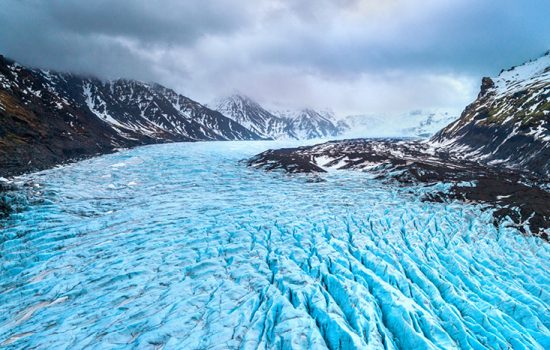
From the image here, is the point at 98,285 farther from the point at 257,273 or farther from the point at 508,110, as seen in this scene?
the point at 508,110

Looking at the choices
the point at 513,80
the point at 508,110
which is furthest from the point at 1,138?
the point at 513,80

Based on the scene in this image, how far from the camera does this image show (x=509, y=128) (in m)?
81.1

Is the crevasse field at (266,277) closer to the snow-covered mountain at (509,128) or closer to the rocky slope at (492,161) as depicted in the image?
the rocky slope at (492,161)

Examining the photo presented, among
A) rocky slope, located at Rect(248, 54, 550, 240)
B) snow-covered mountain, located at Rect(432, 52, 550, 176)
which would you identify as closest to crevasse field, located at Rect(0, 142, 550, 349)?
rocky slope, located at Rect(248, 54, 550, 240)

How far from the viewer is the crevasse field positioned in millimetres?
14703

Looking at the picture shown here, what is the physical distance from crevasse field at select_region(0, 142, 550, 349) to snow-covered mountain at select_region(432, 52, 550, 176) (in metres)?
45.7

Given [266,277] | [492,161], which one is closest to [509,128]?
[492,161]

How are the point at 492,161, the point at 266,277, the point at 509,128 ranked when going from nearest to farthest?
the point at 266,277 → the point at 492,161 → the point at 509,128

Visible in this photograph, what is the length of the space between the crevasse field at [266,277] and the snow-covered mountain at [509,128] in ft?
150

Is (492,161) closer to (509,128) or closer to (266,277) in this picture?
(509,128)

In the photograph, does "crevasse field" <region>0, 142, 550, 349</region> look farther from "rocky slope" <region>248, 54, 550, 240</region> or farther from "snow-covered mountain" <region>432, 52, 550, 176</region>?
"snow-covered mountain" <region>432, 52, 550, 176</region>

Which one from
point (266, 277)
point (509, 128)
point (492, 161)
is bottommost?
point (266, 277)

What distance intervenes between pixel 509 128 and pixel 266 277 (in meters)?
87.5

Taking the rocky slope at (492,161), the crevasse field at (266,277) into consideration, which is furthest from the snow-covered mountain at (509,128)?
the crevasse field at (266,277)
